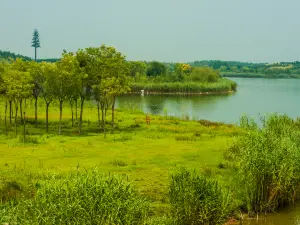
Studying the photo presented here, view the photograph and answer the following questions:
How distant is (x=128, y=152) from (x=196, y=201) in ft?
51.1

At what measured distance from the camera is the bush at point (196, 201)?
15750 millimetres

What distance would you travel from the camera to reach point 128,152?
101 feet

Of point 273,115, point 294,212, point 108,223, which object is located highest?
point 273,115

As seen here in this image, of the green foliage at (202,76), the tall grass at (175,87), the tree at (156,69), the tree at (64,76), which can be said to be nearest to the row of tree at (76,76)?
the tree at (64,76)

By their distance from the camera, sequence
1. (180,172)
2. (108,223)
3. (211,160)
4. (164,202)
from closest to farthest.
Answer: (108,223), (180,172), (164,202), (211,160)

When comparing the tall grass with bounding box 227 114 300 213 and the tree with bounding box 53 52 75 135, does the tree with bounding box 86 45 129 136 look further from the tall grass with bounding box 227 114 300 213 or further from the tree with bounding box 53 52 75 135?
the tall grass with bounding box 227 114 300 213

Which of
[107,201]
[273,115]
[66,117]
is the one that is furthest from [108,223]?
[66,117]

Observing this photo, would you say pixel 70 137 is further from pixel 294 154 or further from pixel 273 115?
pixel 294 154

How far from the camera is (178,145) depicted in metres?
34.4

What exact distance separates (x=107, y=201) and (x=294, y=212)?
1141cm

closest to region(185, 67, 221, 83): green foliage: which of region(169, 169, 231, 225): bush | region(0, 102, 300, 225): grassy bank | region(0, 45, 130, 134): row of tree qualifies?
region(0, 102, 300, 225): grassy bank

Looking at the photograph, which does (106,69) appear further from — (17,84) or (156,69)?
(156,69)

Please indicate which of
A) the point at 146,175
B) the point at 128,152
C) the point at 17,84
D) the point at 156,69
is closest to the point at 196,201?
the point at 146,175

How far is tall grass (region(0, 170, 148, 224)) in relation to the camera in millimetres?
12195
